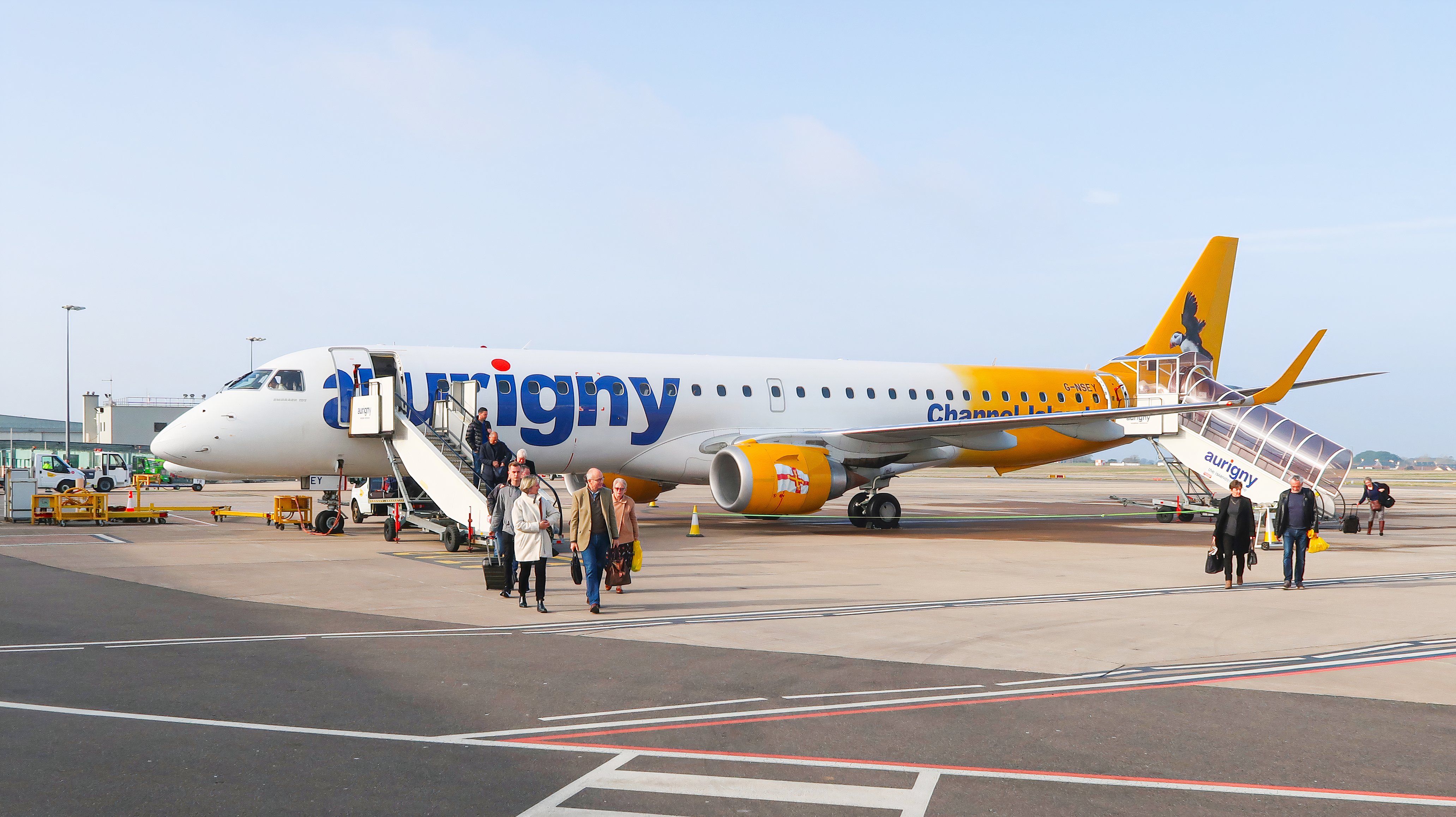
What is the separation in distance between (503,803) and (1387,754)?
514cm

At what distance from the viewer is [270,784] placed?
571 centimetres

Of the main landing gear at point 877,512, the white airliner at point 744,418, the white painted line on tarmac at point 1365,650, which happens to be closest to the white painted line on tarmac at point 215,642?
the white airliner at point 744,418

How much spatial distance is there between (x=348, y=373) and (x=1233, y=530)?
1593cm

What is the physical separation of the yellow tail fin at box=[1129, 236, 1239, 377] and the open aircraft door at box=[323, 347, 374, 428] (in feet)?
72.4

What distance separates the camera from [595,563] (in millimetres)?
12117

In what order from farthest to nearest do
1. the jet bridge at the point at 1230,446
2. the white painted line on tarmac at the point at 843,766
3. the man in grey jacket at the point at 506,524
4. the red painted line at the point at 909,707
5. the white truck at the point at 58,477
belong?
the white truck at the point at 58,477 < the jet bridge at the point at 1230,446 < the man in grey jacket at the point at 506,524 < the red painted line at the point at 909,707 < the white painted line on tarmac at the point at 843,766

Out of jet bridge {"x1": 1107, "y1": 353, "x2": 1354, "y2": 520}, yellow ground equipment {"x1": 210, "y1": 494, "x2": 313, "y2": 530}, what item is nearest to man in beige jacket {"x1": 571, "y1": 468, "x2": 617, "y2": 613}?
yellow ground equipment {"x1": 210, "y1": 494, "x2": 313, "y2": 530}

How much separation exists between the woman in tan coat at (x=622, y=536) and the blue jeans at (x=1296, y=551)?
8.55 metres

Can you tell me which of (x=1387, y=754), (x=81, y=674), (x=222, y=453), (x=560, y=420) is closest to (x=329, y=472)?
(x=222, y=453)

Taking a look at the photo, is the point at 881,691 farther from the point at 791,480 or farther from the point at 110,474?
the point at 110,474

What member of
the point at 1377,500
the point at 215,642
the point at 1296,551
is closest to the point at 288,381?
the point at 215,642

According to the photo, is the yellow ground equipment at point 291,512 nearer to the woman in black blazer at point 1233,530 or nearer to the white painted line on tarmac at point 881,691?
the woman in black blazer at point 1233,530

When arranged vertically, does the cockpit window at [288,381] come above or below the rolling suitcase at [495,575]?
above

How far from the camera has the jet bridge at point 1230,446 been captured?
25328 millimetres
